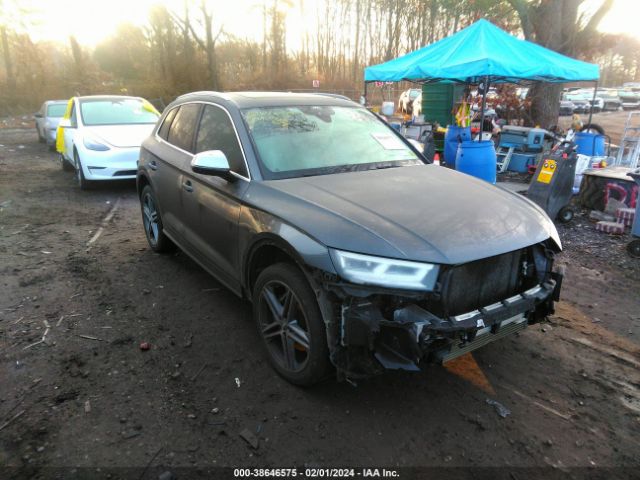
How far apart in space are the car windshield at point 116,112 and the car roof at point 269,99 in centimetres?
533

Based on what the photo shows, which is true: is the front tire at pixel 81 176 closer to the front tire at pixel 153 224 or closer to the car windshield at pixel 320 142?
the front tire at pixel 153 224

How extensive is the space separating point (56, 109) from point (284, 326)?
14.8 meters

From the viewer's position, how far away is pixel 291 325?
9.34 ft

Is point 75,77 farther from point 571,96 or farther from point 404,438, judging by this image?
point 571,96

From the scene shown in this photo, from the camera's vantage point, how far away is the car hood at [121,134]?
324 inches

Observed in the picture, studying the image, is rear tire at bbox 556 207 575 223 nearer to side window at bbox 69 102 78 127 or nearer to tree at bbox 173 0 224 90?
side window at bbox 69 102 78 127

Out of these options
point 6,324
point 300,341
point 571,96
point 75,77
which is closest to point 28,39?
point 75,77

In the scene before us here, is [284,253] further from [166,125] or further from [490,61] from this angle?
[490,61]

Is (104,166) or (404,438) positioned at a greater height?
(104,166)

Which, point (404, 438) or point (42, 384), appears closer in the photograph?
point (404, 438)

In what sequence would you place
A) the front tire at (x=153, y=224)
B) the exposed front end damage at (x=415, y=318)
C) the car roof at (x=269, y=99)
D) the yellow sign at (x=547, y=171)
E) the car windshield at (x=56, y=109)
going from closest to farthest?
the exposed front end damage at (x=415, y=318) < the car roof at (x=269, y=99) < the front tire at (x=153, y=224) < the yellow sign at (x=547, y=171) < the car windshield at (x=56, y=109)

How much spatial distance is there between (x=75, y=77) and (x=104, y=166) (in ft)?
84.5

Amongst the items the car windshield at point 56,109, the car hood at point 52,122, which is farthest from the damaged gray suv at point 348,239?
the car windshield at point 56,109

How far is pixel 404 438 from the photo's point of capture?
256cm
